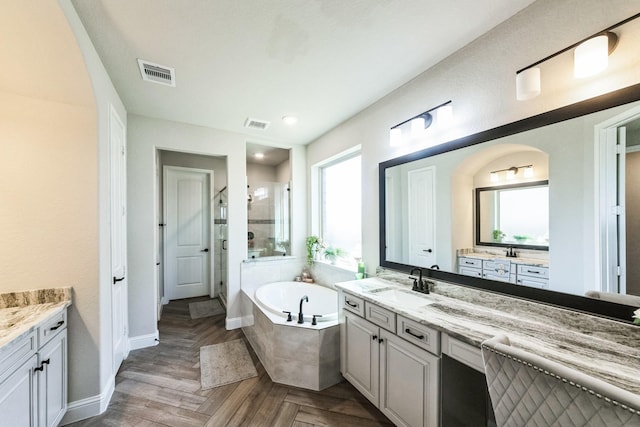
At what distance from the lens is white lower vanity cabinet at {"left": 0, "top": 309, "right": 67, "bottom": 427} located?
120cm

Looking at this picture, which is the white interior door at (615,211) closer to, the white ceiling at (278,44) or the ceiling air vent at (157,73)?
the white ceiling at (278,44)

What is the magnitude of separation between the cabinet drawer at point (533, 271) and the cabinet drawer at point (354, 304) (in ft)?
3.34

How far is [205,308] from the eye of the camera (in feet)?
12.9

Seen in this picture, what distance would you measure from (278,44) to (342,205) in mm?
2018

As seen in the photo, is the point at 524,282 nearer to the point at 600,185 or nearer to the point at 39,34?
the point at 600,185

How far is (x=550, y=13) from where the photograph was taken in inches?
51.7

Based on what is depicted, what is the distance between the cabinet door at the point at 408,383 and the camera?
1.37 m

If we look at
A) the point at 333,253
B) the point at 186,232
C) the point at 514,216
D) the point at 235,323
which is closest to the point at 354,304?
the point at 514,216

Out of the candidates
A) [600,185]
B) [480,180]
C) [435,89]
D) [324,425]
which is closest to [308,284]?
[324,425]

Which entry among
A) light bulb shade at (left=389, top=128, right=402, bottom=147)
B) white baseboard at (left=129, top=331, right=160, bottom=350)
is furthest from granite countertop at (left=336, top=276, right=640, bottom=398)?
white baseboard at (left=129, top=331, right=160, bottom=350)

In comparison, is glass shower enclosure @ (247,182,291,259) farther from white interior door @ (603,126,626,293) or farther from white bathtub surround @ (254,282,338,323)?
white interior door @ (603,126,626,293)

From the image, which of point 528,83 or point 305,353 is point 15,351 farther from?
point 528,83

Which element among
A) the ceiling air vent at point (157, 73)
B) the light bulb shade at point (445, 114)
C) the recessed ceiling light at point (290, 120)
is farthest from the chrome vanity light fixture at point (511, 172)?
the ceiling air vent at point (157, 73)

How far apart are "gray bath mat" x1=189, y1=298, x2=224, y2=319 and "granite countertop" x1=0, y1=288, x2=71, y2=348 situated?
6.97 feet
